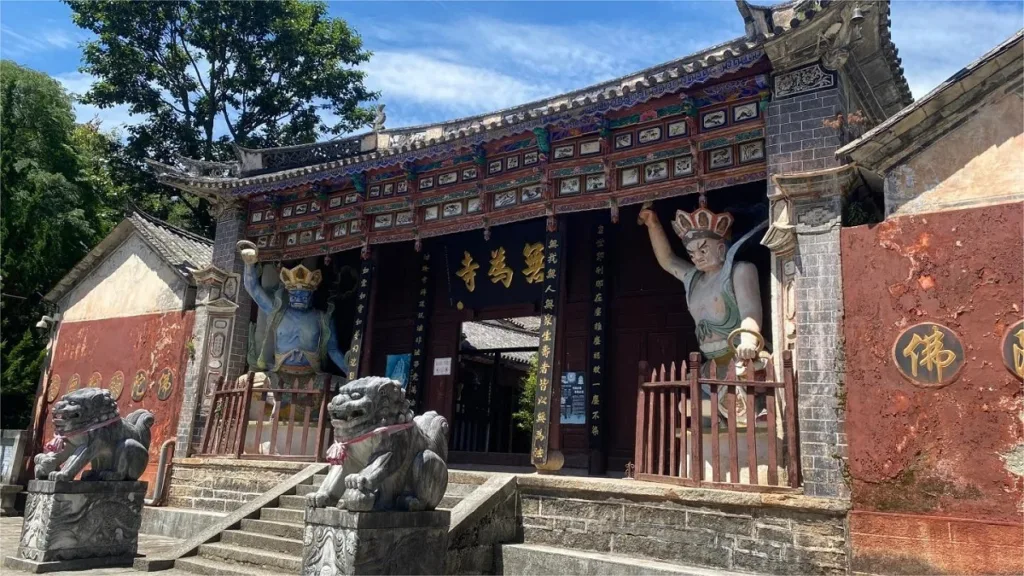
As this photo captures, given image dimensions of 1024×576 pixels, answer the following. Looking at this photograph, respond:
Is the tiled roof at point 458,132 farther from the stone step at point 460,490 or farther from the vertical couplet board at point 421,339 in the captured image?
the stone step at point 460,490

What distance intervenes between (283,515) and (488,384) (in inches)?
230

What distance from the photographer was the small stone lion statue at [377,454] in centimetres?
500

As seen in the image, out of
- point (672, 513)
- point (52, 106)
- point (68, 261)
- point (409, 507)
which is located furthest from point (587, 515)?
point (52, 106)

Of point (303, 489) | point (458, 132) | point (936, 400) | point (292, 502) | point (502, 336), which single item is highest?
point (458, 132)

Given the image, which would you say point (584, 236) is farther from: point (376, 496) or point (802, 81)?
point (376, 496)

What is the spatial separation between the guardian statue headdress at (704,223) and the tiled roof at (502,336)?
225 inches

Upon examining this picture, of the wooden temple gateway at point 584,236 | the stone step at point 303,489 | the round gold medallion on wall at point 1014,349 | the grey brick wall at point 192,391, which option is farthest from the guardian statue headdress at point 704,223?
the grey brick wall at point 192,391

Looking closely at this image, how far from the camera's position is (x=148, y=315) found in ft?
37.7

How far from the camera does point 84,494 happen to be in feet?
21.4

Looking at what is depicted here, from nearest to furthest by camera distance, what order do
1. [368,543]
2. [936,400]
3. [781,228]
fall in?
[368,543] < [936,400] < [781,228]

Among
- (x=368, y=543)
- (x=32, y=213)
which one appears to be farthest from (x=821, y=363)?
(x=32, y=213)

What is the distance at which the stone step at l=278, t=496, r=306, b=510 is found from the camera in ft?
23.7

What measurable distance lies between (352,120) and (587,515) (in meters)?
17.5

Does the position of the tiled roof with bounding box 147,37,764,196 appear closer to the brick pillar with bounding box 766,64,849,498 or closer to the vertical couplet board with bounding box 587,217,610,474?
A: the brick pillar with bounding box 766,64,849,498
